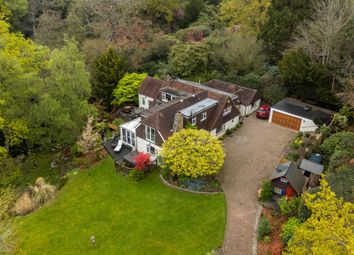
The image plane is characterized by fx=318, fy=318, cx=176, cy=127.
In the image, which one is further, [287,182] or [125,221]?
[125,221]

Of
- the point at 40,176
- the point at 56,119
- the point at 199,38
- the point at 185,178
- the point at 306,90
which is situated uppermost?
the point at 199,38

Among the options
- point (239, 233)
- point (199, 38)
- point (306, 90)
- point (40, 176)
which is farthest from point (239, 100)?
point (40, 176)

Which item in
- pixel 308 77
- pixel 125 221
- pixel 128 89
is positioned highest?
pixel 308 77

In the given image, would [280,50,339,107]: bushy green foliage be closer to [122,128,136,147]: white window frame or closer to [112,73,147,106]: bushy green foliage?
[112,73,147,106]: bushy green foliage

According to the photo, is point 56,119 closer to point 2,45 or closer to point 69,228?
point 2,45

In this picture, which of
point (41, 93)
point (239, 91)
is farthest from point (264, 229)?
point (41, 93)

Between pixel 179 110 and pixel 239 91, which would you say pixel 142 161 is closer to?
pixel 179 110

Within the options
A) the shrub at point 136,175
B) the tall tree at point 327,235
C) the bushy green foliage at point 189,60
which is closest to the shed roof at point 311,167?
the tall tree at point 327,235
